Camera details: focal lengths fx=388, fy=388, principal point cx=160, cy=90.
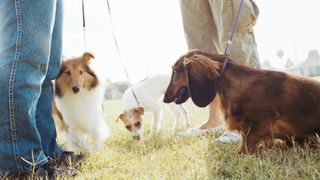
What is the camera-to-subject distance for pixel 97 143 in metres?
4.80

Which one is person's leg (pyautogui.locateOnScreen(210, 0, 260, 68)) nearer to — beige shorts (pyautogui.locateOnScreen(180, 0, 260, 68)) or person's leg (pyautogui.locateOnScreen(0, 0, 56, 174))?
beige shorts (pyautogui.locateOnScreen(180, 0, 260, 68))

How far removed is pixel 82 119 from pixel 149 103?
277cm

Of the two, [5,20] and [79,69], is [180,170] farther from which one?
[79,69]

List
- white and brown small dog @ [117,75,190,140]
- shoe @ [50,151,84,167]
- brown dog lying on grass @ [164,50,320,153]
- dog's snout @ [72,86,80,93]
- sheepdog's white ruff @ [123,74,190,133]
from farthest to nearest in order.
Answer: sheepdog's white ruff @ [123,74,190,133]
white and brown small dog @ [117,75,190,140]
dog's snout @ [72,86,80,93]
shoe @ [50,151,84,167]
brown dog lying on grass @ [164,50,320,153]

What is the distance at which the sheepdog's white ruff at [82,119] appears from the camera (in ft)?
15.3

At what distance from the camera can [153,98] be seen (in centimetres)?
747

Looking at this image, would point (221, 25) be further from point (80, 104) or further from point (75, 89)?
point (80, 104)

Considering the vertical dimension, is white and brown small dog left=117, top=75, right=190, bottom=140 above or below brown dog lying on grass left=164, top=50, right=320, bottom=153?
below

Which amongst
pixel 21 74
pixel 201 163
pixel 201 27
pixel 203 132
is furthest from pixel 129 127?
pixel 21 74

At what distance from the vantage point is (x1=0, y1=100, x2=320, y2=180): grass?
2518 mm

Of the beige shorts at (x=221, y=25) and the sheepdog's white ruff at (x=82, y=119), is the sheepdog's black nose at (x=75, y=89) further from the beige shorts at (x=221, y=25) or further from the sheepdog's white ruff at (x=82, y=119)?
the beige shorts at (x=221, y=25)

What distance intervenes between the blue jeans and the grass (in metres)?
0.51

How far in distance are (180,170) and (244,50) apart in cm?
184

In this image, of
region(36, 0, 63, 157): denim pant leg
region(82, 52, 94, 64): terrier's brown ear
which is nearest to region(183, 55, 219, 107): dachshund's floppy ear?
region(36, 0, 63, 157): denim pant leg
